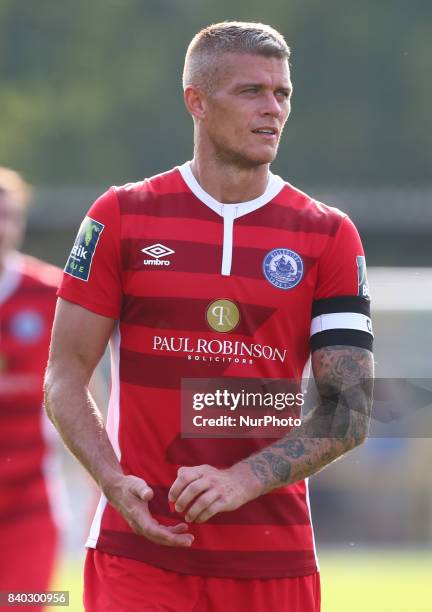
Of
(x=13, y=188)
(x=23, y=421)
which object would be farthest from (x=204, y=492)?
(x=13, y=188)

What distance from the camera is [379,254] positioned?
86.5 ft

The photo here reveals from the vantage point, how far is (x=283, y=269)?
4098 mm

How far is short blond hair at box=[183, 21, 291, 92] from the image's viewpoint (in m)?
4.16

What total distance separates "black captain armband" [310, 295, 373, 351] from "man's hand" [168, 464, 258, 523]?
19.4 inches

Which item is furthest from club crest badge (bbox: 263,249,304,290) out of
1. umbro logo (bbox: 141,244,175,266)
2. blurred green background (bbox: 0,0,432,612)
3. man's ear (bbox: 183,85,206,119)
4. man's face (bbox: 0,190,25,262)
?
blurred green background (bbox: 0,0,432,612)

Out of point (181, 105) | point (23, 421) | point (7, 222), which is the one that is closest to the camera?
point (23, 421)

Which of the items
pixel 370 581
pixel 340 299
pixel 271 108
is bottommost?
pixel 370 581

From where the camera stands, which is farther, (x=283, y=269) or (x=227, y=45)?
(x=227, y=45)

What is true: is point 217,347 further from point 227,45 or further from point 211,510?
point 227,45

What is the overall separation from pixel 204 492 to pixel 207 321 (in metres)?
0.49

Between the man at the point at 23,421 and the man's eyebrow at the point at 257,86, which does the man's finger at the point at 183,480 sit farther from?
the man at the point at 23,421

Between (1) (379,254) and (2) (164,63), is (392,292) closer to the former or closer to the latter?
(1) (379,254)

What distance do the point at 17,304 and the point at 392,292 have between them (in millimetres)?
7496

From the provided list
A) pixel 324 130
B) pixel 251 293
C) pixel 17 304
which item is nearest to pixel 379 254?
pixel 324 130
